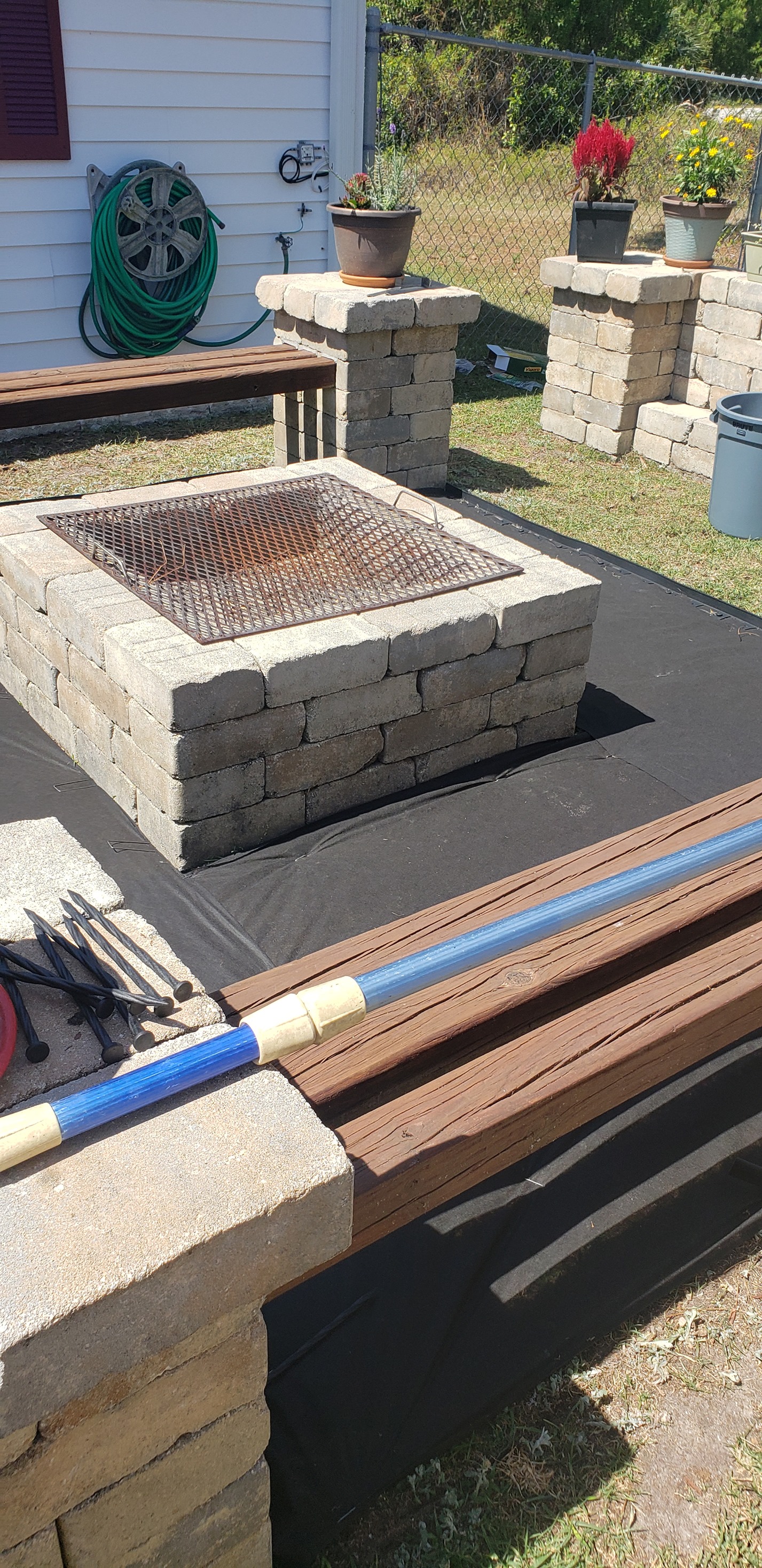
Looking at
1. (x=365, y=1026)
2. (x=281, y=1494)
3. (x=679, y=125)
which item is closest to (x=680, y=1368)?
(x=281, y=1494)

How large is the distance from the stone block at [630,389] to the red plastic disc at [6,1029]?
22.9ft

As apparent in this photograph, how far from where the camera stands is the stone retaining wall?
7070 mm

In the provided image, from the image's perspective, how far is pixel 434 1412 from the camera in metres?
2.10

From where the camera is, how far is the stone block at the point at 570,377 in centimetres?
776

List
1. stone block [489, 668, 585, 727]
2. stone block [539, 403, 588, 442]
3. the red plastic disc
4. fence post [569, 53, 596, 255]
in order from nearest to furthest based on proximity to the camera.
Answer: the red plastic disc
stone block [489, 668, 585, 727]
stone block [539, 403, 588, 442]
fence post [569, 53, 596, 255]

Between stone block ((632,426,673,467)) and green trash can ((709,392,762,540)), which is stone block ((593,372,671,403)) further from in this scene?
green trash can ((709,392,762,540))

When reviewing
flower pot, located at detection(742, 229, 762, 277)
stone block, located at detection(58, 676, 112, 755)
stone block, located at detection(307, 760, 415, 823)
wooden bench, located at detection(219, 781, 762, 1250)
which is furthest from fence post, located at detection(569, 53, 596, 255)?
wooden bench, located at detection(219, 781, 762, 1250)

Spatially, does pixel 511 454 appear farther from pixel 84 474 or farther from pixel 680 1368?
pixel 680 1368

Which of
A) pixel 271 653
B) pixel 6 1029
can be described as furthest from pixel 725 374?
pixel 6 1029

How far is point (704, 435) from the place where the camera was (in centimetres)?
722

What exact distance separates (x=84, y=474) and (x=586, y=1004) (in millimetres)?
5958

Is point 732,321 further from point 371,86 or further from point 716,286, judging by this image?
point 371,86

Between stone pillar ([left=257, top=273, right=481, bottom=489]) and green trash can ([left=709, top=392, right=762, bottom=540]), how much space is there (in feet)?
5.06

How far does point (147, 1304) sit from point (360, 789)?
2.84 metres
